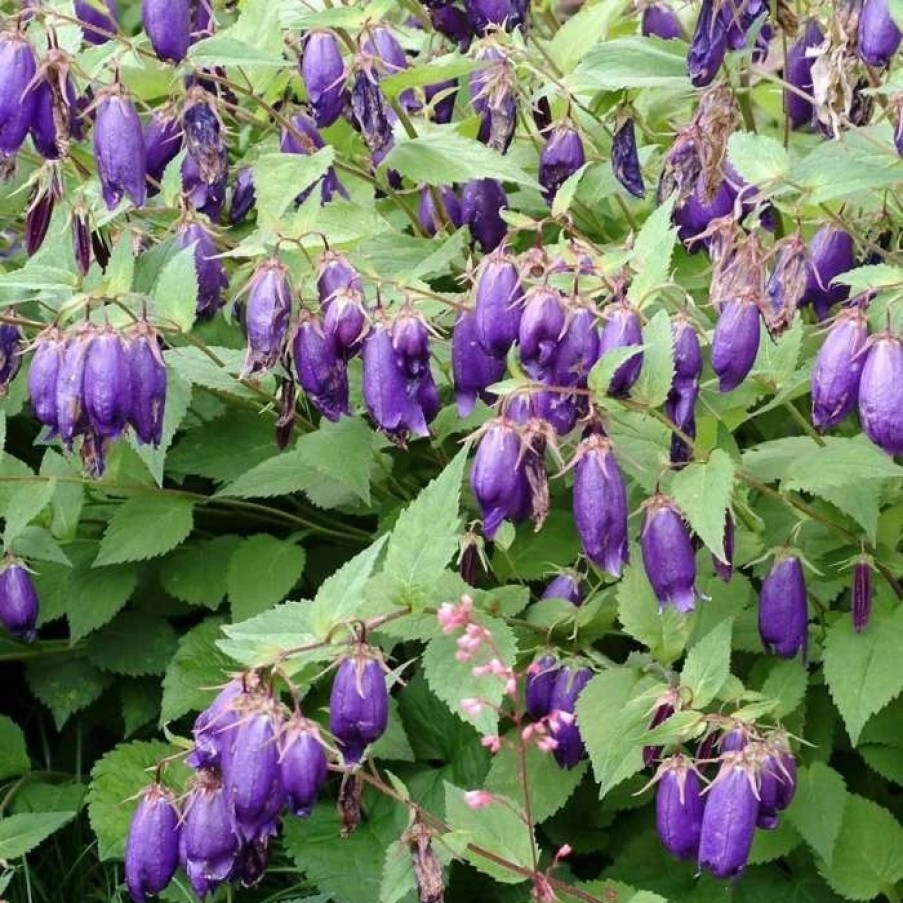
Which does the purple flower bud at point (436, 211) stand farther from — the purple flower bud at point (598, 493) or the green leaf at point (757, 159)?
the purple flower bud at point (598, 493)

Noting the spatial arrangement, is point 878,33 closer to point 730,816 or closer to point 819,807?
point 730,816

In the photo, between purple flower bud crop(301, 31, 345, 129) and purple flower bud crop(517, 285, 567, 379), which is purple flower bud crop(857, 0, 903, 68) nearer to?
purple flower bud crop(517, 285, 567, 379)

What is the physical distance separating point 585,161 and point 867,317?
94 centimetres

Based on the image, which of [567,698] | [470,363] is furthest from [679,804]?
[470,363]

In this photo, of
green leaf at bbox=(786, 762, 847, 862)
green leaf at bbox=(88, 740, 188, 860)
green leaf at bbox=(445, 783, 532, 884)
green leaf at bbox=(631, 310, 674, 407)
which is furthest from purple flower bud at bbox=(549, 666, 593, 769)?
green leaf at bbox=(88, 740, 188, 860)

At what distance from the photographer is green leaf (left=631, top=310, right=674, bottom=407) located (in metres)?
2.39

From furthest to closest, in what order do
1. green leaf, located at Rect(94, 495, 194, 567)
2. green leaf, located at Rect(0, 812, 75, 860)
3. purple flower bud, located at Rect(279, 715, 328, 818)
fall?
1. green leaf, located at Rect(94, 495, 194, 567)
2. green leaf, located at Rect(0, 812, 75, 860)
3. purple flower bud, located at Rect(279, 715, 328, 818)

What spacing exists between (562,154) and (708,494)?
2.89ft

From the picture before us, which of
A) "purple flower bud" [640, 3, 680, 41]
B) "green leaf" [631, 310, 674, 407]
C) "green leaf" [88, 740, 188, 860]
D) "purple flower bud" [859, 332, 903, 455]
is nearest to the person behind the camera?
"purple flower bud" [859, 332, 903, 455]

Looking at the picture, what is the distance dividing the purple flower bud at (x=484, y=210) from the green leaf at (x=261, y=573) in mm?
756

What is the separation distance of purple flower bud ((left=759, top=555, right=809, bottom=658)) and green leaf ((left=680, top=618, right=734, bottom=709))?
0.24m

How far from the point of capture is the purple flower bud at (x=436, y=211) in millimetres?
3195

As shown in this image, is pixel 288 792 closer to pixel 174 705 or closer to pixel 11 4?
pixel 174 705

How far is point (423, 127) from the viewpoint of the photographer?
3.17 m
